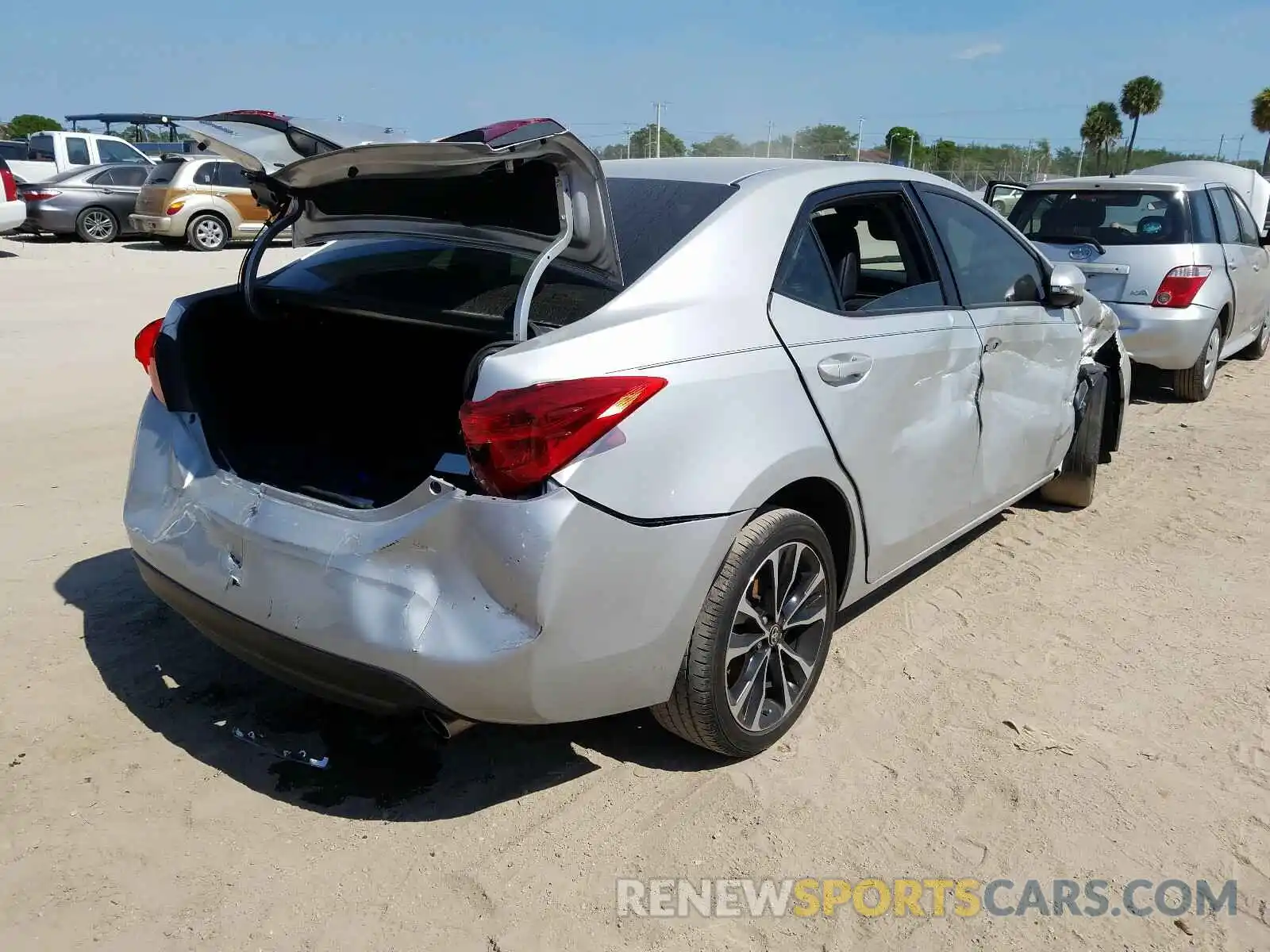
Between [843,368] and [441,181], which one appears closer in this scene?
[441,181]

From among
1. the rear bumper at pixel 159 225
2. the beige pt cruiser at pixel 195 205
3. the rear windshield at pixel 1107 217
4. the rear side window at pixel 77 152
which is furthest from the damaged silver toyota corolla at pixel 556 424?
the rear side window at pixel 77 152

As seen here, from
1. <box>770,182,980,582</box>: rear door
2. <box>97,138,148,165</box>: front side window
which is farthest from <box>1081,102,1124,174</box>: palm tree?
<box>770,182,980,582</box>: rear door

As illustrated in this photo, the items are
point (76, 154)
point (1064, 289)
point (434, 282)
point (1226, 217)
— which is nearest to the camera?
point (434, 282)

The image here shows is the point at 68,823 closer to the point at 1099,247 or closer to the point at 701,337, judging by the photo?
the point at 701,337

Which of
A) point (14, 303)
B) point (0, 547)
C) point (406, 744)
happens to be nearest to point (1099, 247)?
point (406, 744)

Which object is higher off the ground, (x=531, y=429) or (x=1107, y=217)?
(x=1107, y=217)

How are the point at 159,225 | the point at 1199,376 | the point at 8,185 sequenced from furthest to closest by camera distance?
the point at 159,225, the point at 8,185, the point at 1199,376

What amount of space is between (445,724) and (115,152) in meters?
21.1

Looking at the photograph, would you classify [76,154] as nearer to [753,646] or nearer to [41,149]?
[41,149]

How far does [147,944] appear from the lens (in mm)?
2326

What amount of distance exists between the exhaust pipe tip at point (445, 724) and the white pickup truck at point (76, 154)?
20.1 meters

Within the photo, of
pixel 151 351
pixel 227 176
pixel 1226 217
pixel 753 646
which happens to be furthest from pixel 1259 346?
pixel 227 176

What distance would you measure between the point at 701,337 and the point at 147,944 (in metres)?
1.91

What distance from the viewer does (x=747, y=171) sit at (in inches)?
131
